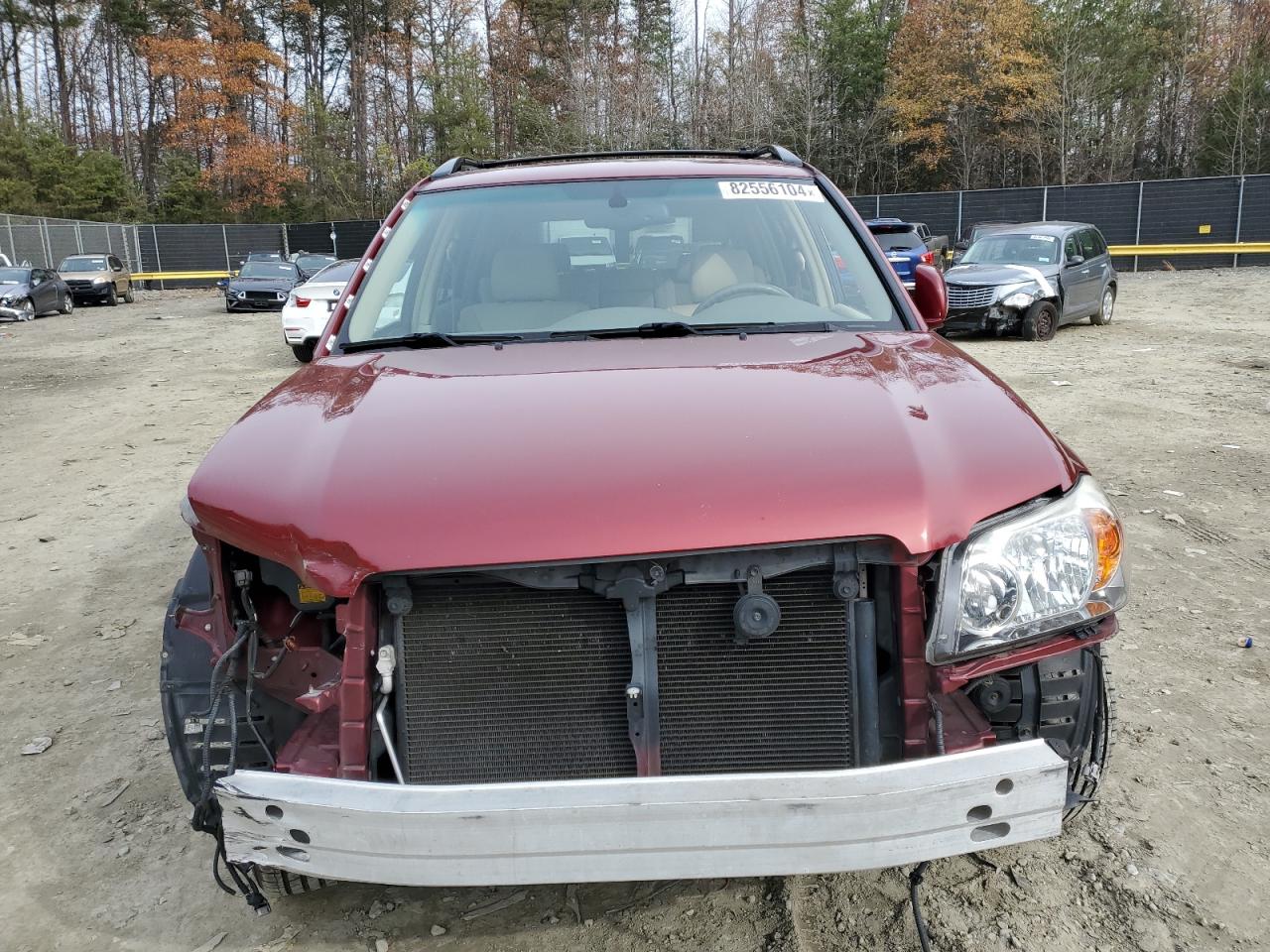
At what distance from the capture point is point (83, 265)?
31.1 m

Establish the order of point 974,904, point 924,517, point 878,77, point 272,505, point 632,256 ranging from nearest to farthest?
point 924,517 < point 272,505 < point 974,904 < point 632,256 < point 878,77

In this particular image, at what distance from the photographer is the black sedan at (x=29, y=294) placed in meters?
24.1

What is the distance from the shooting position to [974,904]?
8.21ft

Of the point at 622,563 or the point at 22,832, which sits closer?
the point at 622,563

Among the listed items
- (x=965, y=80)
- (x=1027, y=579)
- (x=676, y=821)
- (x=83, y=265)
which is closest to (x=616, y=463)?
(x=676, y=821)

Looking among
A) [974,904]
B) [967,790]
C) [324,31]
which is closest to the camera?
[967,790]

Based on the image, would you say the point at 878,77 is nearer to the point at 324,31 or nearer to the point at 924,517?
the point at 324,31

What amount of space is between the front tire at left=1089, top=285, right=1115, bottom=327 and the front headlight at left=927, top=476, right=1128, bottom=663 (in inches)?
609

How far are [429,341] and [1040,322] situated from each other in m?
13.3

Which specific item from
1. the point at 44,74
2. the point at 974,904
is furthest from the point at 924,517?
the point at 44,74

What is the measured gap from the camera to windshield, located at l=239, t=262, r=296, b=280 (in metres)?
26.6

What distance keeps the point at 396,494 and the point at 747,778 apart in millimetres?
850

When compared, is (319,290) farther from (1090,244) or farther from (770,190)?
(770,190)

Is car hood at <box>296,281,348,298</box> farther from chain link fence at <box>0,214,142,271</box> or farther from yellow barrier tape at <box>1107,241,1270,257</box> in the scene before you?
chain link fence at <box>0,214,142,271</box>
